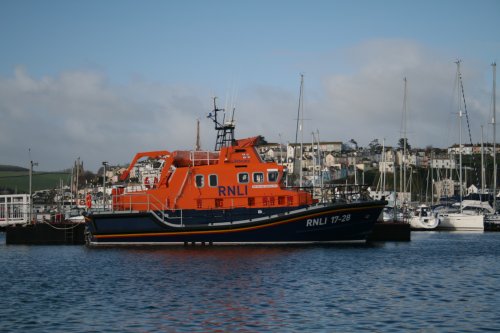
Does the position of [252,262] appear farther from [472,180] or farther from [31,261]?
[472,180]

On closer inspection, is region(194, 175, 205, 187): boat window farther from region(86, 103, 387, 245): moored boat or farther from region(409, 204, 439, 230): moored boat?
region(409, 204, 439, 230): moored boat

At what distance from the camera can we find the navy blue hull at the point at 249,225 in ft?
113

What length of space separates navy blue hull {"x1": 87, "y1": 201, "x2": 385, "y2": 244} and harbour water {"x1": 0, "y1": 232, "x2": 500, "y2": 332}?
0.90 m

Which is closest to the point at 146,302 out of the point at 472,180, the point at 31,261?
the point at 31,261

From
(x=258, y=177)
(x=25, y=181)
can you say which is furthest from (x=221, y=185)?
(x=25, y=181)

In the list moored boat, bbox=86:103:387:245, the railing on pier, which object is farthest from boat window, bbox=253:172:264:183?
the railing on pier

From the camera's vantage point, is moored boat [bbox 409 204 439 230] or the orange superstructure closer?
the orange superstructure

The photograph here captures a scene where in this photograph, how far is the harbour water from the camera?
17172 millimetres

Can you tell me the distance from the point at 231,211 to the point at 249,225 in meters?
1.13

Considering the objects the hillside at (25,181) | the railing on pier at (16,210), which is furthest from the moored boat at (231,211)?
the hillside at (25,181)

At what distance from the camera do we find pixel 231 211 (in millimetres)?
35031

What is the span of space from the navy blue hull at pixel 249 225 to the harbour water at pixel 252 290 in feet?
2.96

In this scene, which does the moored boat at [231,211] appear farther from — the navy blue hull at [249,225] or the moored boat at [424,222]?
the moored boat at [424,222]

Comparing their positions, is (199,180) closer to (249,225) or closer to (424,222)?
(249,225)
